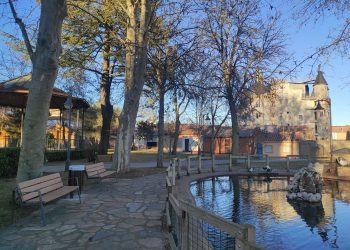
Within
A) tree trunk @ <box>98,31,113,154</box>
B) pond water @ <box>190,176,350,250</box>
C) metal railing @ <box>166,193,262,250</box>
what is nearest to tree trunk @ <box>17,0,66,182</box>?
metal railing @ <box>166,193,262,250</box>

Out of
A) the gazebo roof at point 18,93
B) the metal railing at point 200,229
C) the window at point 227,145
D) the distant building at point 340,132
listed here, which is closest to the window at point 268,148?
the window at point 227,145

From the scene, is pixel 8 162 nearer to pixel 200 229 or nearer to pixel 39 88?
pixel 39 88

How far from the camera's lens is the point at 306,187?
42.2 ft

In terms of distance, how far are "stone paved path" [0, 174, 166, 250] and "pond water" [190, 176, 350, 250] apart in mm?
2383

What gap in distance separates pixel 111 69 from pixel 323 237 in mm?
23797

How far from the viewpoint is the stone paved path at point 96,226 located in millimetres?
5879

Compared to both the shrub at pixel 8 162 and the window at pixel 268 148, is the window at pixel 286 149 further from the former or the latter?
the shrub at pixel 8 162

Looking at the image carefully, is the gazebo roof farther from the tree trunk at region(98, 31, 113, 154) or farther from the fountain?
the fountain

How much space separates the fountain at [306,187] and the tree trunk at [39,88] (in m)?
8.93

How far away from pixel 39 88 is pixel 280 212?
7.62 metres

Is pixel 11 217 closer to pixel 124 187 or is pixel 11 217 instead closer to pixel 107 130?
pixel 124 187

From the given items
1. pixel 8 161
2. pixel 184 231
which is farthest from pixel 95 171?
pixel 184 231

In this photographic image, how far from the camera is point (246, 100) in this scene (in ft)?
97.1

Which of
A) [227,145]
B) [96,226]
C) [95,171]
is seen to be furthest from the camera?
[227,145]
